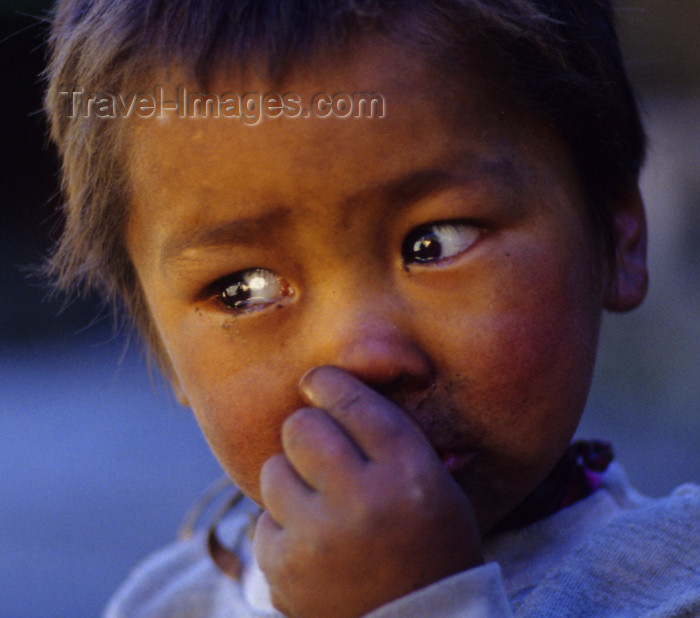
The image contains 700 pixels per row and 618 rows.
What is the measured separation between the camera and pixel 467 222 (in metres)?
1.06

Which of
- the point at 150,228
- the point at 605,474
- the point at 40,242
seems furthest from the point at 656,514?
the point at 40,242

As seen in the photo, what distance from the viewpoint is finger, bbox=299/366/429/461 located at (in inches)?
35.8

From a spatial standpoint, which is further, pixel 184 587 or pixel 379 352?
pixel 184 587

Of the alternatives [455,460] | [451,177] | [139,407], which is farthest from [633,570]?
[139,407]

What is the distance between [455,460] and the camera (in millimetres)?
1020

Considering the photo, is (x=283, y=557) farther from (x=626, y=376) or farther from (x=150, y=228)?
(x=626, y=376)

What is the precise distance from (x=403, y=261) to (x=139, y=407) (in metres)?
3.58

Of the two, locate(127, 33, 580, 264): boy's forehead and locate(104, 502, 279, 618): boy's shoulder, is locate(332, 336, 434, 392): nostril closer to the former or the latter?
locate(127, 33, 580, 264): boy's forehead

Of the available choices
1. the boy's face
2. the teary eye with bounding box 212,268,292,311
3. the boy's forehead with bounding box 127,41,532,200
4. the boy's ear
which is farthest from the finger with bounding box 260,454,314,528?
the boy's ear

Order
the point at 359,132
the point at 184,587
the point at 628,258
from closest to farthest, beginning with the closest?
the point at 359,132, the point at 628,258, the point at 184,587

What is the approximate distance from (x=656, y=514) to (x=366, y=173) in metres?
0.61

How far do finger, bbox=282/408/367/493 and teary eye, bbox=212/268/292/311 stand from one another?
0.63 ft

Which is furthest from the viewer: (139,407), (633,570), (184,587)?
(139,407)

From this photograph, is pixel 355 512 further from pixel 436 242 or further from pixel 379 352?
pixel 436 242
